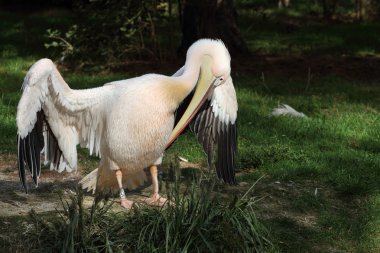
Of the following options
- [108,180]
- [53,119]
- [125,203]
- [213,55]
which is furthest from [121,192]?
[213,55]

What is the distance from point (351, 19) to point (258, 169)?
382 inches

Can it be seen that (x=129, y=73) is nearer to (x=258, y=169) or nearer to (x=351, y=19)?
(x=258, y=169)

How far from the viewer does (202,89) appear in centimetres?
529

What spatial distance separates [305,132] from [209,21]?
368 cm

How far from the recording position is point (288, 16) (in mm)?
15914

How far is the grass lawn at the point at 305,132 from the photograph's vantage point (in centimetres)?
554

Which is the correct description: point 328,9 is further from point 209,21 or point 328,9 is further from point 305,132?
point 305,132

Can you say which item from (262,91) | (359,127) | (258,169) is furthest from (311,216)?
(262,91)

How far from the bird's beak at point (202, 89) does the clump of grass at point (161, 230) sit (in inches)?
31.1

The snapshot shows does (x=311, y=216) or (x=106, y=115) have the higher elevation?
(x=106, y=115)

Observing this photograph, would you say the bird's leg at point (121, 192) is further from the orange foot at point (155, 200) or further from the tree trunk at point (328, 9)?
the tree trunk at point (328, 9)

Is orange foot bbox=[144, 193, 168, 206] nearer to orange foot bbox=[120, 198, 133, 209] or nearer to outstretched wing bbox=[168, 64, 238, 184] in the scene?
orange foot bbox=[120, 198, 133, 209]

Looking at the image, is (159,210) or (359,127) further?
(359,127)

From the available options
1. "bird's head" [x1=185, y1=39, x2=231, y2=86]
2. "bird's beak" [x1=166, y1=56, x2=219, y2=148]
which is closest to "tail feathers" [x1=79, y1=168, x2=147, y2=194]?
"bird's beak" [x1=166, y1=56, x2=219, y2=148]
